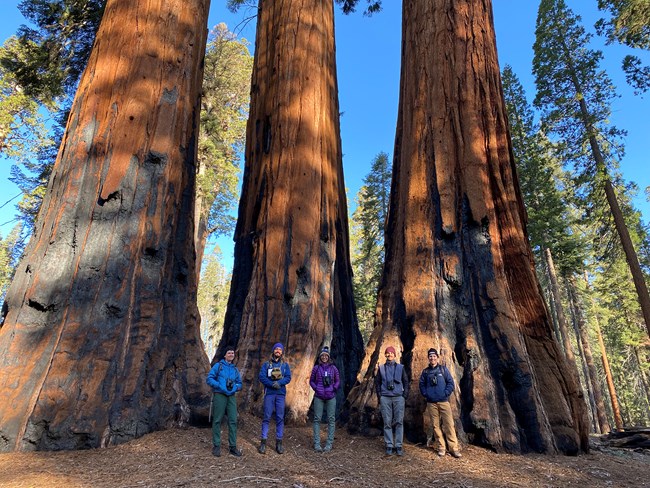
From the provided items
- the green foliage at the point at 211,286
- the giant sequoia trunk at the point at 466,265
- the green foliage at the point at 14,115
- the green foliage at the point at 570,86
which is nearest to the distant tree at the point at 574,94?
the green foliage at the point at 570,86

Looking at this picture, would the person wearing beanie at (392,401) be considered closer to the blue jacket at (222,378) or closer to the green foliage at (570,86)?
the blue jacket at (222,378)

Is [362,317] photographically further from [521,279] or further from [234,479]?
[234,479]

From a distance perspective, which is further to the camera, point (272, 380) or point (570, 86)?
point (570, 86)

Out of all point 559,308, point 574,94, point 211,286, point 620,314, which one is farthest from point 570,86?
point 211,286

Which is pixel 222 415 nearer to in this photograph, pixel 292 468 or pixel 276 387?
pixel 276 387

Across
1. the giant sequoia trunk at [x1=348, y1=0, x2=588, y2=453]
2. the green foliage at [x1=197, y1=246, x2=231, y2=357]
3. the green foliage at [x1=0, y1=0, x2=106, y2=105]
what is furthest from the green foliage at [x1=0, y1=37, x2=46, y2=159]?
the green foliage at [x1=197, y1=246, x2=231, y2=357]

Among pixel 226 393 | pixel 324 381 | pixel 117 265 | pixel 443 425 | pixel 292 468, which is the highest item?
pixel 117 265

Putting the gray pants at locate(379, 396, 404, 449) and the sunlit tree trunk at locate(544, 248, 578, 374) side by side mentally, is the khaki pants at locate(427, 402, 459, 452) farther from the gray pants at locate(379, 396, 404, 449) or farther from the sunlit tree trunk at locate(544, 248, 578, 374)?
the sunlit tree trunk at locate(544, 248, 578, 374)

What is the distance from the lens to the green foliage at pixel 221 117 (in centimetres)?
1806

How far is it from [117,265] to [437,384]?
4.50 m

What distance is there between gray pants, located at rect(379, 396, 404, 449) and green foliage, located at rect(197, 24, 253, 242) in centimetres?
1448

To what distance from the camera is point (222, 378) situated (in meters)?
5.05

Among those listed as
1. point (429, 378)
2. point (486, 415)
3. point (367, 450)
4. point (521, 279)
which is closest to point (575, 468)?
point (486, 415)

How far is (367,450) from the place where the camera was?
528 centimetres
